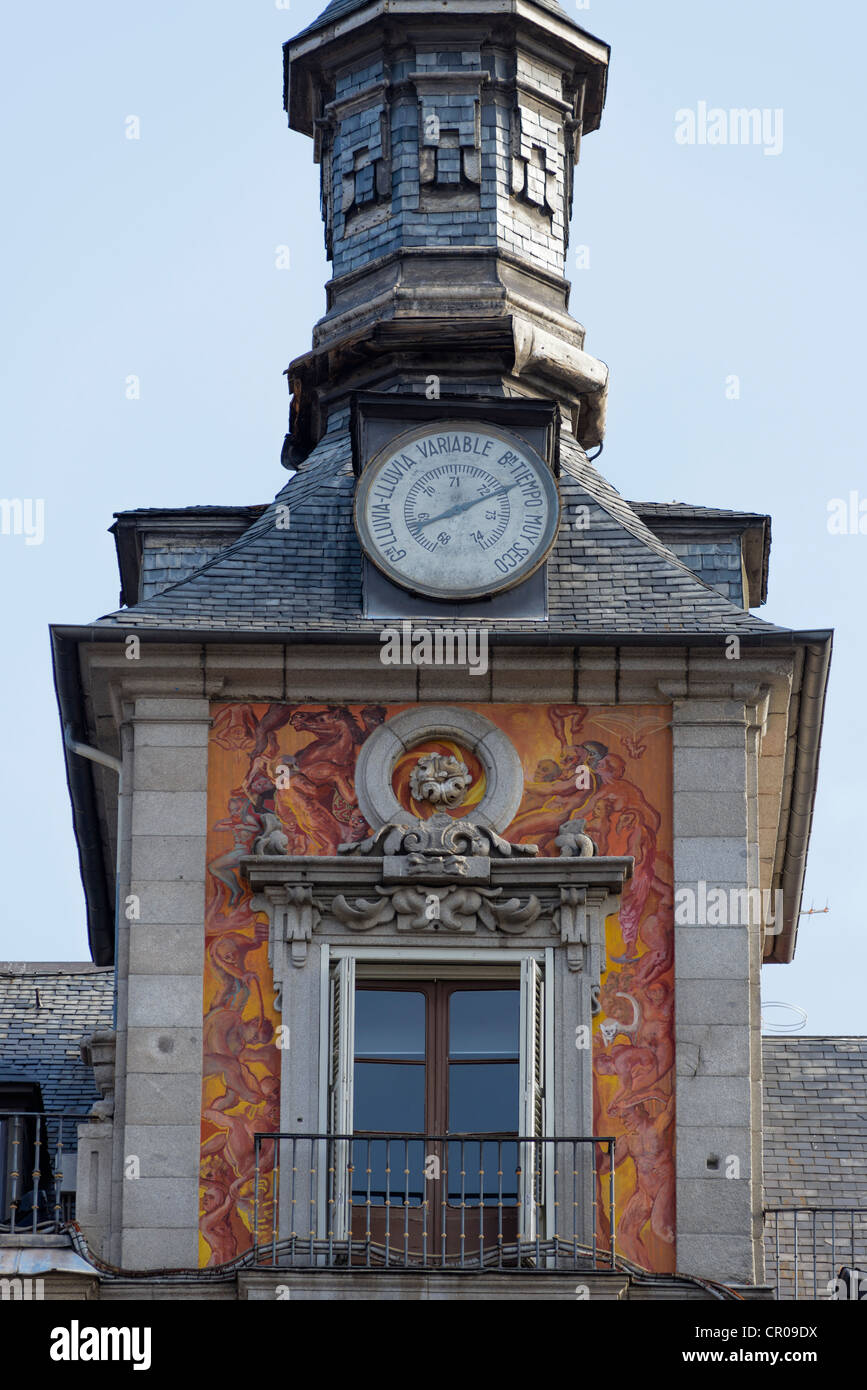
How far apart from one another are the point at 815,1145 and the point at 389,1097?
4.58m

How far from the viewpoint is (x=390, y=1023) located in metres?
29.5

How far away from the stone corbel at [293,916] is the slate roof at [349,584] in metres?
2.18

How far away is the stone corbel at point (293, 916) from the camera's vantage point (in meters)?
29.5

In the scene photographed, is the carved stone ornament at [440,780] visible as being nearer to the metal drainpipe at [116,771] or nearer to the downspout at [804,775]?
the metal drainpipe at [116,771]

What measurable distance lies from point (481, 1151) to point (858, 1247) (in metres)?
3.59

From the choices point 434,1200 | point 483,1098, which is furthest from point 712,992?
point 434,1200

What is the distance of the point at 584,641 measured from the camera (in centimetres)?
3031

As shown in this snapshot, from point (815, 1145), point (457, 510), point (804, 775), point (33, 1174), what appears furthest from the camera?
point (804, 775)

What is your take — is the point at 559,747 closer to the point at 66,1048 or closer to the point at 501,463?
the point at 501,463

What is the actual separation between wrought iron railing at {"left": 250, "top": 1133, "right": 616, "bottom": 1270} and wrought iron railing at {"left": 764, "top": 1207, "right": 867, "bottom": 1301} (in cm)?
158

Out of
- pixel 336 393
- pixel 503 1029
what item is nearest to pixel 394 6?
pixel 336 393

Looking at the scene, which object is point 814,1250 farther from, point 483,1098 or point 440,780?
point 440,780

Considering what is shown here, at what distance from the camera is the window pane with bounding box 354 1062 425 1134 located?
95.6 ft

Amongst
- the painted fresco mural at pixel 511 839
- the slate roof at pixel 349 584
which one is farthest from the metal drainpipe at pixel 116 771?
the slate roof at pixel 349 584
